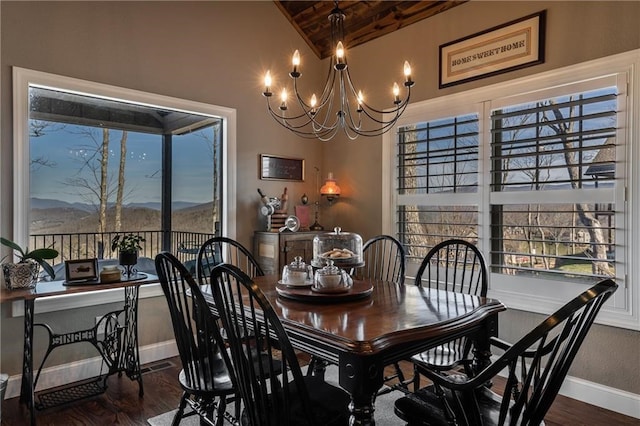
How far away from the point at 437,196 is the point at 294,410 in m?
2.47

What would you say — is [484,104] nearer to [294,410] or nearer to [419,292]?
[419,292]

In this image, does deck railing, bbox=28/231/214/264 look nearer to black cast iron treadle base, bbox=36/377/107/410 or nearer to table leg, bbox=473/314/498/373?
black cast iron treadle base, bbox=36/377/107/410

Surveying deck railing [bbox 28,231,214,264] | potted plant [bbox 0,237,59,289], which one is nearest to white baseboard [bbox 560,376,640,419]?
deck railing [bbox 28,231,214,264]

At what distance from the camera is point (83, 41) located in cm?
300

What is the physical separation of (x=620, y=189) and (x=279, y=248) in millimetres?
2592

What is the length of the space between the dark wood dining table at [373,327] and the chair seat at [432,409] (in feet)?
0.69

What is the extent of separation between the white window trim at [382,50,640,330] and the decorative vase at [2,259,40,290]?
10.5ft

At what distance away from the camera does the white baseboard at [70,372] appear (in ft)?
9.09

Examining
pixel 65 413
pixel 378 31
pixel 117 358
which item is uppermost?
pixel 378 31

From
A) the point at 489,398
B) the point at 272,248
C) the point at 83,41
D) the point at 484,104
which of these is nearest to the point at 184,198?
the point at 272,248

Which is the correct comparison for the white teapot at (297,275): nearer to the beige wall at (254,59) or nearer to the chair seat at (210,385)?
the chair seat at (210,385)

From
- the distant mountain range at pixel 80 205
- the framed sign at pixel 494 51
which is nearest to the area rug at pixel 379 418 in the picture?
the distant mountain range at pixel 80 205

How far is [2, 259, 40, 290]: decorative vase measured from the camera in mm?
2562

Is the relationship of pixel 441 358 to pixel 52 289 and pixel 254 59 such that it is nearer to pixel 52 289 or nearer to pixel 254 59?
pixel 52 289
